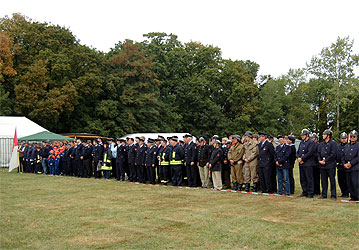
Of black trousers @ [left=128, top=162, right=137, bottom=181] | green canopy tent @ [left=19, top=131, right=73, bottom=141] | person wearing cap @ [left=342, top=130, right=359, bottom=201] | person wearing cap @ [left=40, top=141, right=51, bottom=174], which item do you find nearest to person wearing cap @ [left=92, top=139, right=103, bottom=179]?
black trousers @ [left=128, top=162, right=137, bottom=181]

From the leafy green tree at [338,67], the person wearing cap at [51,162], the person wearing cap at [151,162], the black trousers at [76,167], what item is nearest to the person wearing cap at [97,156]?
the black trousers at [76,167]

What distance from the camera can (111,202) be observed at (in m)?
11.4

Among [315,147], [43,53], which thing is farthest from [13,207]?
[43,53]

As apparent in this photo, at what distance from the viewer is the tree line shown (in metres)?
39.8

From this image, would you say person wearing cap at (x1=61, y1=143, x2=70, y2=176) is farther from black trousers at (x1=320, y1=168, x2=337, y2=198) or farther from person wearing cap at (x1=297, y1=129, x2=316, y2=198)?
black trousers at (x1=320, y1=168, x2=337, y2=198)

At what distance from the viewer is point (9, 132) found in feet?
96.5

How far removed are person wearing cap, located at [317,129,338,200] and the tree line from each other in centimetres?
3128

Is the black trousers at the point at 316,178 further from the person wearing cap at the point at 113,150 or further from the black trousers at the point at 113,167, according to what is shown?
the black trousers at the point at 113,167

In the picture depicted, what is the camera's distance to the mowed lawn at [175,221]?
6.97 meters

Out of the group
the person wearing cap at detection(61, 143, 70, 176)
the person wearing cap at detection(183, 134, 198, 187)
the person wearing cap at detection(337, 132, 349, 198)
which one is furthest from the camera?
the person wearing cap at detection(61, 143, 70, 176)

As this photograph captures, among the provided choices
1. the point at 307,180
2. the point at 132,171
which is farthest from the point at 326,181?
the point at 132,171

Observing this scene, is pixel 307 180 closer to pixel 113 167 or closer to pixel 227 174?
pixel 227 174

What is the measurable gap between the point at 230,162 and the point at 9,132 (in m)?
20.8

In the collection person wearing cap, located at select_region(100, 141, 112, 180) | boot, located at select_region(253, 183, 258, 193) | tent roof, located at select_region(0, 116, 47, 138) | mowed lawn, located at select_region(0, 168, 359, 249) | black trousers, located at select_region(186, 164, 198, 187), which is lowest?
mowed lawn, located at select_region(0, 168, 359, 249)
